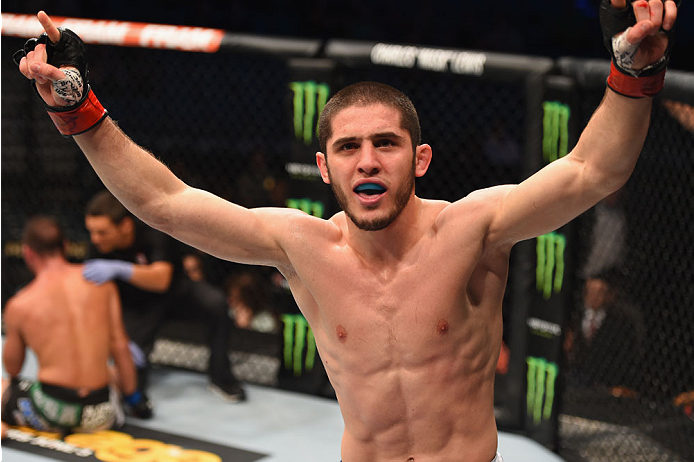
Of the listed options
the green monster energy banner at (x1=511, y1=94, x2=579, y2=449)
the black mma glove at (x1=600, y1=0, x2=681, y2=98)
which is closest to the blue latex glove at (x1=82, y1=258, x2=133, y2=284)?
the green monster energy banner at (x1=511, y1=94, x2=579, y2=449)

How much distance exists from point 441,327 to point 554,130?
1.84 meters

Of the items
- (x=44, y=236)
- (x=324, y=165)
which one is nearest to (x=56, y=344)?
(x=44, y=236)

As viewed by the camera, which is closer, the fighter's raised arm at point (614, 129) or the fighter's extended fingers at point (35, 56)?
the fighter's raised arm at point (614, 129)

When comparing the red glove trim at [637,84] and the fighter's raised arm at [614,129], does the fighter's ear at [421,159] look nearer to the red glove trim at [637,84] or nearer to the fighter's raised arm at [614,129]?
the fighter's raised arm at [614,129]

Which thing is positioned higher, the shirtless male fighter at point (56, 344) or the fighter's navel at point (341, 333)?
the fighter's navel at point (341, 333)

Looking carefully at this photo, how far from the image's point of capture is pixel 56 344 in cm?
358

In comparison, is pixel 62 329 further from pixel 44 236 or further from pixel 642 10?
pixel 642 10

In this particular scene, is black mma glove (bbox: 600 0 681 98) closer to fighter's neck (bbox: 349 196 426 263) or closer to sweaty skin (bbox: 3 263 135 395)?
fighter's neck (bbox: 349 196 426 263)

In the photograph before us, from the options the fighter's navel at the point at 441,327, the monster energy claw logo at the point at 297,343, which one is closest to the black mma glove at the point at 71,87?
the fighter's navel at the point at 441,327

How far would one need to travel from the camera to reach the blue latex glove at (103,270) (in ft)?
12.0

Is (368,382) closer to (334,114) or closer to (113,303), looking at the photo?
(334,114)

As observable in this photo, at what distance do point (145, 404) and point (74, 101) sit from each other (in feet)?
8.14

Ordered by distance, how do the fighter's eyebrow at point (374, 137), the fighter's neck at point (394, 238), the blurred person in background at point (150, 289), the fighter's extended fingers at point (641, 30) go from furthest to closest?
1. the blurred person in background at point (150, 289)
2. the fighter's neck at point (394, 238)
3. the fighter's eyebrow at point (374, 137)
4. the fighter's extended fingers at point (641, 30)

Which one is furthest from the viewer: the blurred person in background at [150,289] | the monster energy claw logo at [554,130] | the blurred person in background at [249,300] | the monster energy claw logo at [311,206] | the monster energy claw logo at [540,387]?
the blurred person in background at [249,300]
